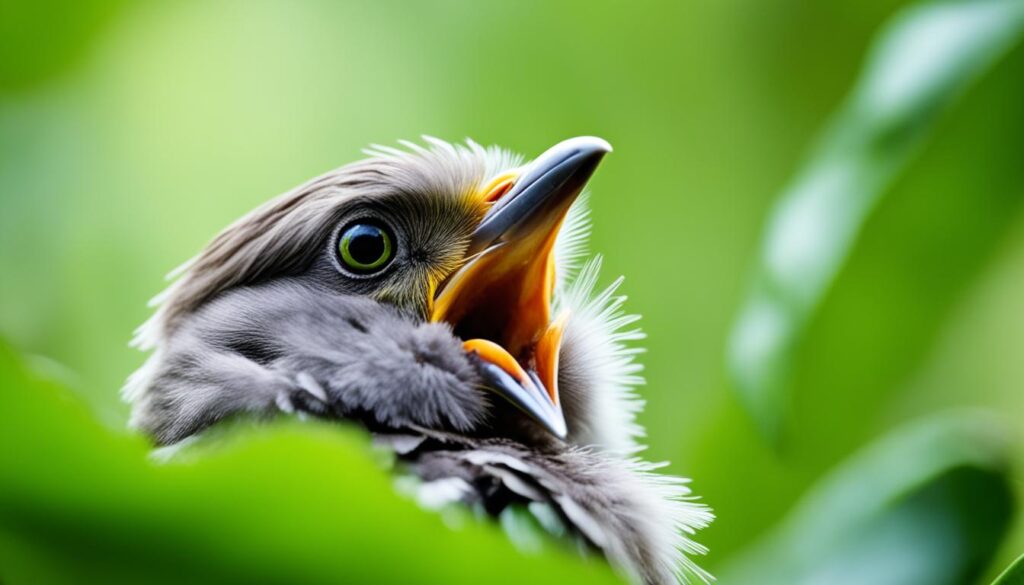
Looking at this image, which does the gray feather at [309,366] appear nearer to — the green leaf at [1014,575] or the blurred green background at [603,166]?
the green leaf at [1014,575]

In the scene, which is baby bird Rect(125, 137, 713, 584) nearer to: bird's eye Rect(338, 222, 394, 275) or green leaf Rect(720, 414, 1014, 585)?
bird's eye Rect(338, 222, 394, 275)

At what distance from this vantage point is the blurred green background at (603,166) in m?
1.60

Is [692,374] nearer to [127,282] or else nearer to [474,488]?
[127,282]

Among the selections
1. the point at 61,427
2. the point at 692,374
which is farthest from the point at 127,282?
the point at 61,427

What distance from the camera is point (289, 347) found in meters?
0.90

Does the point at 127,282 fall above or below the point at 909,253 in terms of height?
below

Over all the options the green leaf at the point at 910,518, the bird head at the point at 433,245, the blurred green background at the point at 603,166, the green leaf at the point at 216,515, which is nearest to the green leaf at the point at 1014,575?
the green leaf at the point at 216,515

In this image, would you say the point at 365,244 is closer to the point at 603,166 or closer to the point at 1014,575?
the point at 1014,575

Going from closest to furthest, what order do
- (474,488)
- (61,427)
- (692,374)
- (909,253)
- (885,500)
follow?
(61,427), (474,488), (885,500), (909,253), (692,374)

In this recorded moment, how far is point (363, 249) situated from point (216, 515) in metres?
0.50

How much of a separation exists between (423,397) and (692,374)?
1048 mm

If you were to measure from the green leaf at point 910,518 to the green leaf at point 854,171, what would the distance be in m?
0.15

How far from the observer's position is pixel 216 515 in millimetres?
464

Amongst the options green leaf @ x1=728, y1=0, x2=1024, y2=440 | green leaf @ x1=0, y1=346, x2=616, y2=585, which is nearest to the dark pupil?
green leaf @ x1=728, y1=0, x2=1024, y2=440
